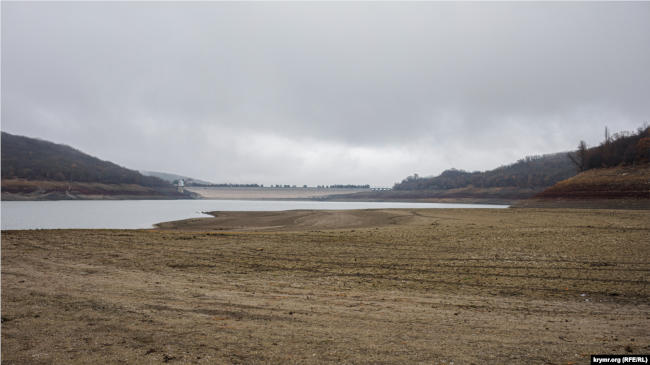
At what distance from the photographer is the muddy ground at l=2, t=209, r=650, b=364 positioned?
4.26 metres

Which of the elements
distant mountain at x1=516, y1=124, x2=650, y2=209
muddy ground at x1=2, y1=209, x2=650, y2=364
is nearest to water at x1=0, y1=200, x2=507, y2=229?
muddy ground at x1=2, y1=209, x2=650, y2=364

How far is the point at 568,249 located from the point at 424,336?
8945 mm

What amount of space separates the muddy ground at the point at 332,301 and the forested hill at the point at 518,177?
318 feet

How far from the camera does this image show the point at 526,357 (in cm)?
406

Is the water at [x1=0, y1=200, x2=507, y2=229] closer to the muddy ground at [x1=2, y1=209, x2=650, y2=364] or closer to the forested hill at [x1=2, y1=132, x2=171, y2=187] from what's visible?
the muddy ground at [x1=2, y1=209, x2=650, y2=364]

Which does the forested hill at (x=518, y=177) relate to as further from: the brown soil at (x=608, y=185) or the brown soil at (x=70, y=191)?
the brown soil at (x=70, y=191)

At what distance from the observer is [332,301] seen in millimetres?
6664

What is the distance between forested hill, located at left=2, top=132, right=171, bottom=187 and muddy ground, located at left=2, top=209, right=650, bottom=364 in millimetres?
132817

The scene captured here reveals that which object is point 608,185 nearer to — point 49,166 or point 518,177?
point 518,177

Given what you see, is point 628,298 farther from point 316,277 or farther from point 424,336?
point 316,277

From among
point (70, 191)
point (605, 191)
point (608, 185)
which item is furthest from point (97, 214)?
point (70, 191)

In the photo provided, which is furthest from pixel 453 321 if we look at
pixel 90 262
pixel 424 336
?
pixel 90 262

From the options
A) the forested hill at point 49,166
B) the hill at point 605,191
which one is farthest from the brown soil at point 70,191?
the hill at point 605,191

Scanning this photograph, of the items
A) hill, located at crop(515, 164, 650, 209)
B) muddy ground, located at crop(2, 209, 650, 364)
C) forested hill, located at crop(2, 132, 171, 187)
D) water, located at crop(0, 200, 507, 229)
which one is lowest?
water, located at crop(0, 200, 507, 229)
